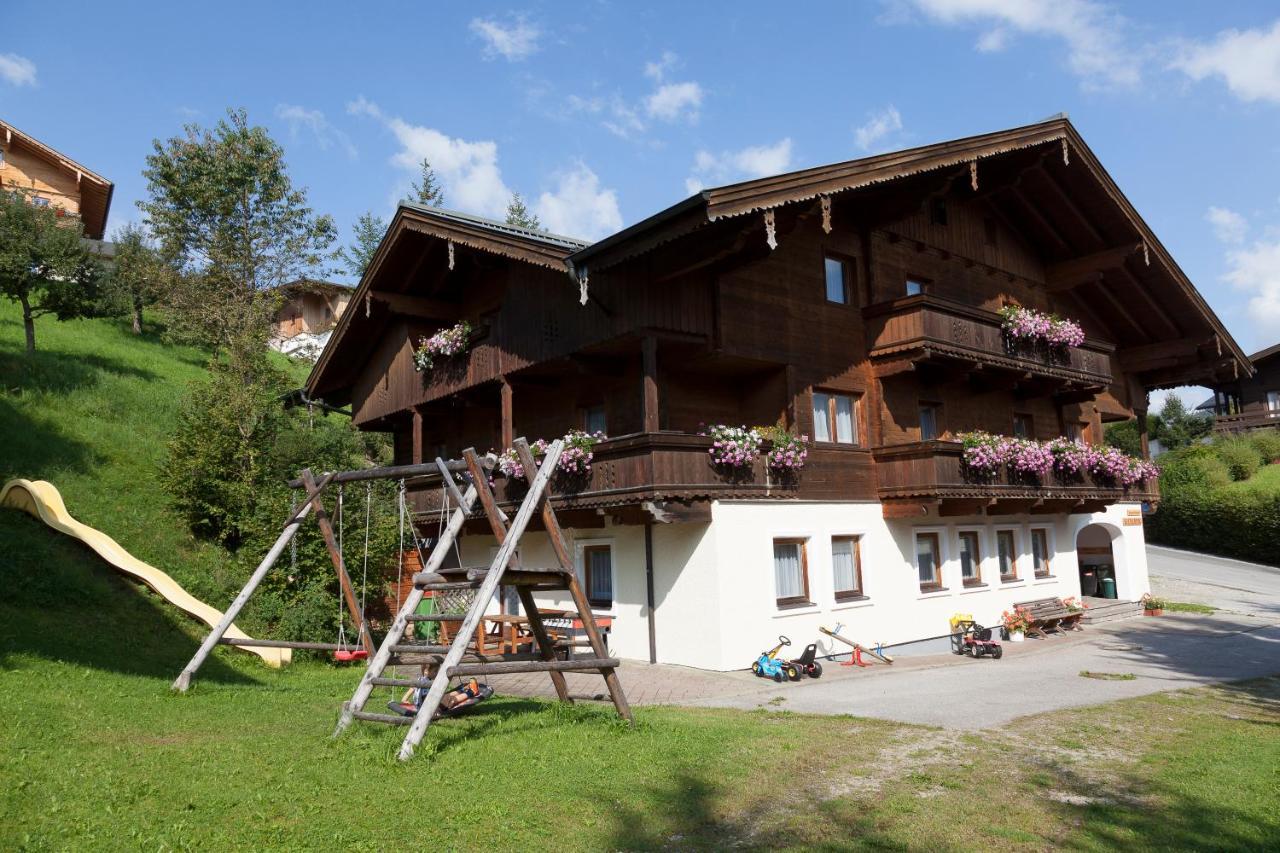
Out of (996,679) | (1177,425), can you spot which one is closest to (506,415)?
(996,679)

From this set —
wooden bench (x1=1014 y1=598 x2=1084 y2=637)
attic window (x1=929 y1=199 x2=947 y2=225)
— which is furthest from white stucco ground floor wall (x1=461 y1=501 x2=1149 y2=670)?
attic window (x1=929 y1=199 x2=947 y2=225)

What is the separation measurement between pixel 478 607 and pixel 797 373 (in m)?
10.9

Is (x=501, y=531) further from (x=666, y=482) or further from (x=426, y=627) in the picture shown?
(x=426, y=627)

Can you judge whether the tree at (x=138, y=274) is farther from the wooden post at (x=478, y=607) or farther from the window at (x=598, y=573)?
the wooden post at (x=478, y=607)

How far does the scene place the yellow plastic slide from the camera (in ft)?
47.3

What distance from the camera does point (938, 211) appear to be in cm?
2177

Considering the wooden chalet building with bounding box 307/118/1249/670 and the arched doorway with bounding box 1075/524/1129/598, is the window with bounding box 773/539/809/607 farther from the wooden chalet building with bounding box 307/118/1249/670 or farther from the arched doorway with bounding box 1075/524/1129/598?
the arched doorway with bounding box 1075/524/1129/598

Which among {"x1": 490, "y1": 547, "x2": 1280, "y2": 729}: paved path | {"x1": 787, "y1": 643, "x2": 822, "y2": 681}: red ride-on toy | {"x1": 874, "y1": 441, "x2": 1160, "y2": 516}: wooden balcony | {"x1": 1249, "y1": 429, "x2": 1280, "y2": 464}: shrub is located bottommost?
{"x1": 490, "y1": 547, "x2": 1280, "y2": 729}: paved path

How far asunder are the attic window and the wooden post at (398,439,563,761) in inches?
606

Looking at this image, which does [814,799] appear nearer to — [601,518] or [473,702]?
[473,702]

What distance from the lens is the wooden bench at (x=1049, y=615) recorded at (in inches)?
819

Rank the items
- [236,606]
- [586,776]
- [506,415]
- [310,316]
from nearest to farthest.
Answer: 1. [586,776]
2. [236,606]
3. [506,415]
4. [310,316]

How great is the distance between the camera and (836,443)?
59.8ft

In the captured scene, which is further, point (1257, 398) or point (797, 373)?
point (1257, 398)
